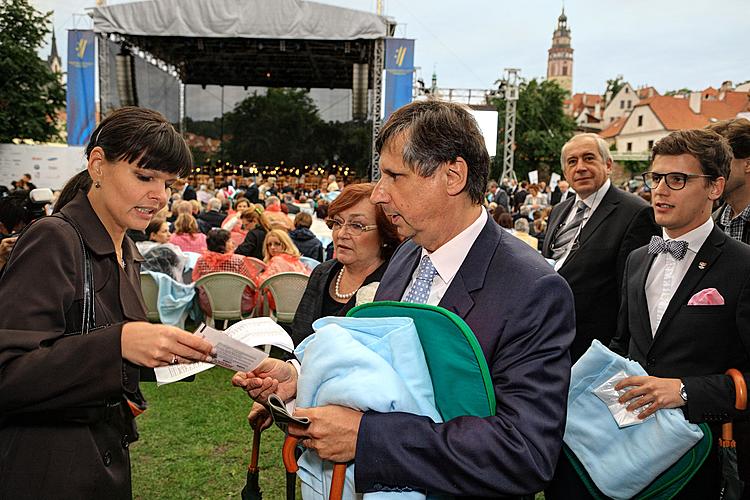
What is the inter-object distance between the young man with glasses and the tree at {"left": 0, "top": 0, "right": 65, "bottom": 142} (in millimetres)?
28988

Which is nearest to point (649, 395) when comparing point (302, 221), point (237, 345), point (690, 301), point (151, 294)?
point (690, 301)

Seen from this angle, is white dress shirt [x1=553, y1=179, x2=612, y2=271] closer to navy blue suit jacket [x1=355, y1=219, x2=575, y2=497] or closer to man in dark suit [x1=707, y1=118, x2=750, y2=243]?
man in dark suit [x1=707, y1=118, x2=750, y2=243]

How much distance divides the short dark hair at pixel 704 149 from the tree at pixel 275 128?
1107 inches

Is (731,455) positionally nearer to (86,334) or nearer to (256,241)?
(86,334)

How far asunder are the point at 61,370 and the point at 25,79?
31049 mm

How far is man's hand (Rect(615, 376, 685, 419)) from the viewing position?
1787 millimetres

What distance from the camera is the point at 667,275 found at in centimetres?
234

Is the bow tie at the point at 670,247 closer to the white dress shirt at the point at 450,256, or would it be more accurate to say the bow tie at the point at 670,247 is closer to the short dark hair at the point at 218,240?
the white dress shirt at the point at 450,256

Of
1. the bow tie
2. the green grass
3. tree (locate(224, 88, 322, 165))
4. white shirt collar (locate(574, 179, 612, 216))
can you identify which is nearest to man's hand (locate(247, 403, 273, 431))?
the bow tie

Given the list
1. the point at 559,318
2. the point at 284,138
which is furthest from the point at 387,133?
the point at 284,138

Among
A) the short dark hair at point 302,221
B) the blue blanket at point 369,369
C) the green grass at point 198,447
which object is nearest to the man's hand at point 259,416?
the blue blanket at point 369,369

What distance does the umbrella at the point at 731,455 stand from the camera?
184 centimetres

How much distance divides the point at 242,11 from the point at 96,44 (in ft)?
15.6

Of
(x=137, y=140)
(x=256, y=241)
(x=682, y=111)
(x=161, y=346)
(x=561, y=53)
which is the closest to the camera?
(x=161, y=346)
